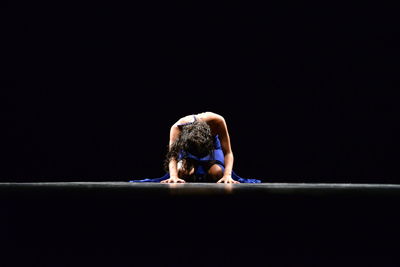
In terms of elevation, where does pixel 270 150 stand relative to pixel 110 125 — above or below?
below

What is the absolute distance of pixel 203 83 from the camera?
9.00ft

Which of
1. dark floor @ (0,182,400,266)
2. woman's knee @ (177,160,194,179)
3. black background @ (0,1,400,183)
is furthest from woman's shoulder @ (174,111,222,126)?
dark floor @ (0,182,400,266)

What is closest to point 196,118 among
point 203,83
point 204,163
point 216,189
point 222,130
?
point 222,130

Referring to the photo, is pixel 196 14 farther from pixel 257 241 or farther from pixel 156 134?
pixel 257 241

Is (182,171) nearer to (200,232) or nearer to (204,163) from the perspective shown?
(204,163)

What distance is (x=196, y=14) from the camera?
2.57m

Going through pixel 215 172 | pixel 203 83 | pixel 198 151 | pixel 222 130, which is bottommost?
pixel 215 172

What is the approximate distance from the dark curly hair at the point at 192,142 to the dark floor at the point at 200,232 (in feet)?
4.07

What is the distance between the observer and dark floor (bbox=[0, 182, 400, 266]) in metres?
0.37

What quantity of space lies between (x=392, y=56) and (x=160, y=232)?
107 inches

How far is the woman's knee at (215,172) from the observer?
2129 mm

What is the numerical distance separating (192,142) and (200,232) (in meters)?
1.40

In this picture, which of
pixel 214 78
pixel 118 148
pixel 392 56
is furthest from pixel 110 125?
pixel 392 56

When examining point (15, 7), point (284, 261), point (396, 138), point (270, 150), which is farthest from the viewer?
point (270, 150)
